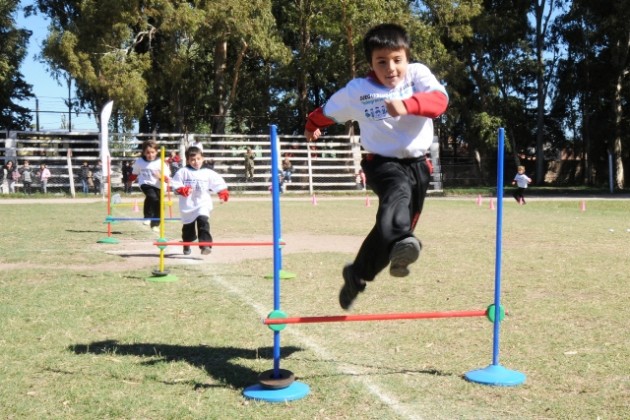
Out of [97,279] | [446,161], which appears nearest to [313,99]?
[446,161]

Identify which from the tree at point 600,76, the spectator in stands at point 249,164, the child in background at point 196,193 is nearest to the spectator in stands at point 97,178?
the spectator in stands at point 249,164

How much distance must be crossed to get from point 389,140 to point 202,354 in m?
2.09

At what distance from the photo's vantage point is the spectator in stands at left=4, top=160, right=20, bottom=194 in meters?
30.0

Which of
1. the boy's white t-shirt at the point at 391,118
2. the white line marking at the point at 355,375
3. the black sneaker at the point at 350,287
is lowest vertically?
the white line marking at the point at 355,375

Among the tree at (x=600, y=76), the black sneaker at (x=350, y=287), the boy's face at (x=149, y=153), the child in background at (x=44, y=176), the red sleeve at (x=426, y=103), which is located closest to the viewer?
the red sleeve at (x=426, y=103)

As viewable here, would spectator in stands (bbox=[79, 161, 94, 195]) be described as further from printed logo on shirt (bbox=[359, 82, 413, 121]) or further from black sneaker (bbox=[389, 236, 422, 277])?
black sneaker (bbox=[389, 236, 422, 277])

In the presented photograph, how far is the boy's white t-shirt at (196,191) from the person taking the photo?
35.3ft

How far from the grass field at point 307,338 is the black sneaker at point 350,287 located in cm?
43

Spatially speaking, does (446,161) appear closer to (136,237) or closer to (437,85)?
(136,237)

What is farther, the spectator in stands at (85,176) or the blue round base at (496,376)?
the spectator in stands at (85,176)

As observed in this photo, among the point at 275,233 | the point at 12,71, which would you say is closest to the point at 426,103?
the point at 275,233

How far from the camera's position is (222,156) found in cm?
3559

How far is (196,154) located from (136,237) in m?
3.77

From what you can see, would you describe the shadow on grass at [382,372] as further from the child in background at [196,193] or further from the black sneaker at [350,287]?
the child in background at [196,193]
